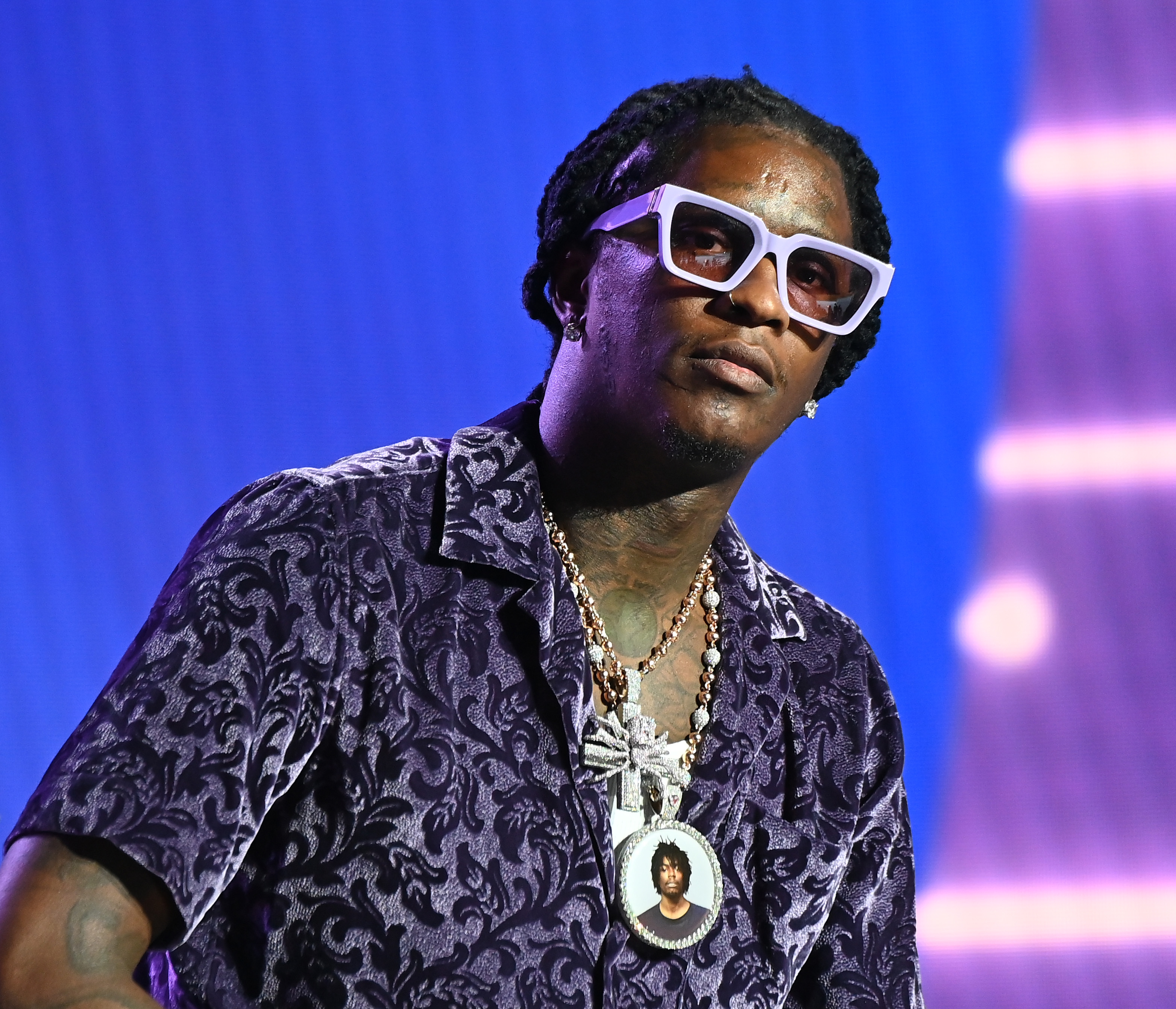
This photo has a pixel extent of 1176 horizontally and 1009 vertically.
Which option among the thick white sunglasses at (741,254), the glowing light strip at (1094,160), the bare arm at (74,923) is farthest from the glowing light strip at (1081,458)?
the bare arm at (74,923)

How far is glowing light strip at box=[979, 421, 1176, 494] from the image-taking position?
2555 mm

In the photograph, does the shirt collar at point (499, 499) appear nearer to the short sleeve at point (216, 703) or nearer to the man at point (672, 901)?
the short sleeve at point (216, 703)

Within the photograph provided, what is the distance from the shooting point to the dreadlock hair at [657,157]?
1.49 metres

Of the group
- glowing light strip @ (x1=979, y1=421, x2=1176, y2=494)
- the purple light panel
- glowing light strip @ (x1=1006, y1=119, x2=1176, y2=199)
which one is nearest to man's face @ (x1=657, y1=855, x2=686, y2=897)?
the purple light panel

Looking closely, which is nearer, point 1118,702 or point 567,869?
point 567,869

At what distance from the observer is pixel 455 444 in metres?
1.40

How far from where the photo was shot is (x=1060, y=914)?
8.18 feet

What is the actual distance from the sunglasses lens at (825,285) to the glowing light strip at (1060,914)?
1.33 meters

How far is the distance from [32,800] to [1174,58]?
2483 millimetres

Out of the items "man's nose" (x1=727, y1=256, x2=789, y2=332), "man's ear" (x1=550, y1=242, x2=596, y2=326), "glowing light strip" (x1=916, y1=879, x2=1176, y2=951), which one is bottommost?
"glowing light strip" (x1=916, y1=879, x2=1176, y2=951)

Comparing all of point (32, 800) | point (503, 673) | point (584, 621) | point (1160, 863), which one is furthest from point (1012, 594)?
point (32, 800)

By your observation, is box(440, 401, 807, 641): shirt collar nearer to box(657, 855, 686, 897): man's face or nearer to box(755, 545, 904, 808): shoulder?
box(755, 545, 904, 808): shoulder

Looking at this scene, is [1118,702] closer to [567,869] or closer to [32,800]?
[567,869]

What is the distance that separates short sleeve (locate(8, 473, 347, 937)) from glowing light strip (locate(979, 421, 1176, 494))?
1625 mm
